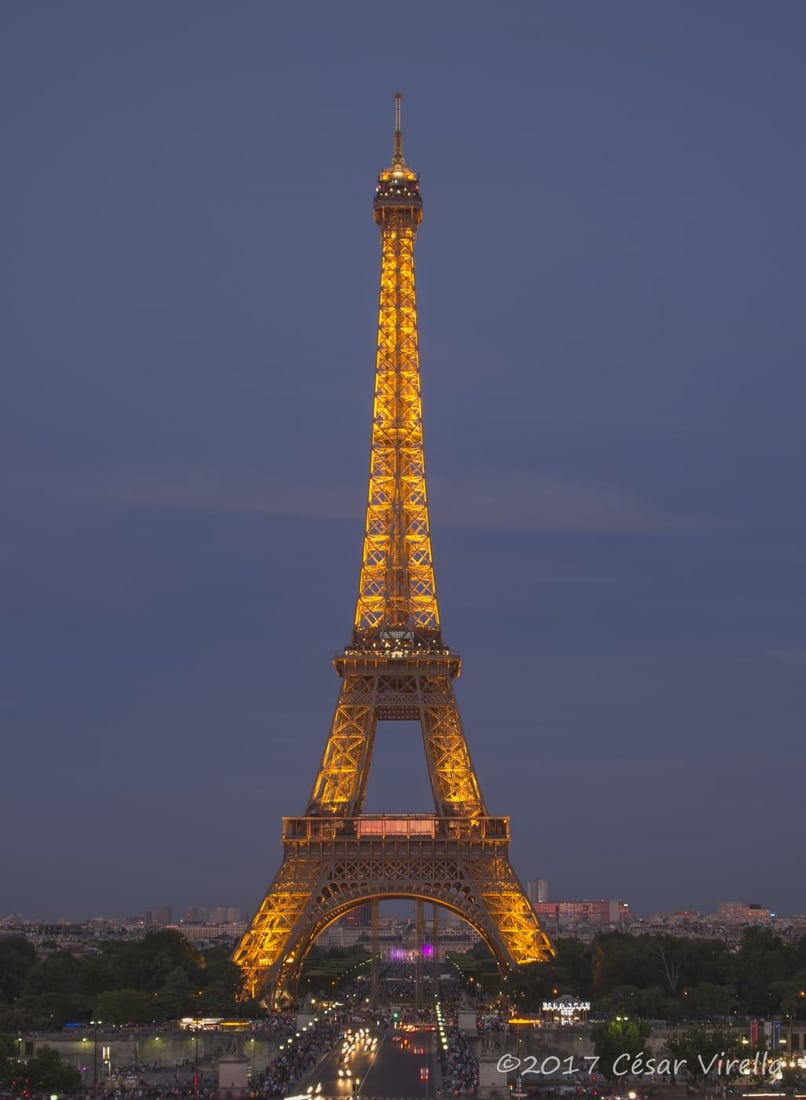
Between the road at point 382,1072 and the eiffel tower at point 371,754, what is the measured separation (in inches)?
317

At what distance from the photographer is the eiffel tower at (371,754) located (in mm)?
93688

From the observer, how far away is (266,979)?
92062 millimetres

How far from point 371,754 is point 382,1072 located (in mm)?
28156

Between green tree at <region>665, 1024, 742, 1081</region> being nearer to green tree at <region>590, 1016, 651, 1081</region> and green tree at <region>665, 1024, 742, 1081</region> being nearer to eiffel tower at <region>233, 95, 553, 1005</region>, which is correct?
green tree at <region>590, 1016, 651, 1081</region>

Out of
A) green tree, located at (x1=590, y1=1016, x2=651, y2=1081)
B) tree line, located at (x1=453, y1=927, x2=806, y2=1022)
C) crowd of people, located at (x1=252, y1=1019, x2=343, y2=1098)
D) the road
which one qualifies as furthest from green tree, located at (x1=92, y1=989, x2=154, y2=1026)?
green tree, located at (x1=590, y1=1016, x2=651, y2=1081)

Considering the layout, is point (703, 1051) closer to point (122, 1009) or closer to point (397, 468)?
point (122, 1009)

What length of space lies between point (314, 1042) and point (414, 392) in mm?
40162

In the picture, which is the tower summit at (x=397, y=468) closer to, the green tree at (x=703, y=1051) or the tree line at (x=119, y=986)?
the tree line at (x=119, y=986)

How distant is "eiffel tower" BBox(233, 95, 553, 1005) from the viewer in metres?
93.7

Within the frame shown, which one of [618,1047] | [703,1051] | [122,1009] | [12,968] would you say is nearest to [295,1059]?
[122,1009]

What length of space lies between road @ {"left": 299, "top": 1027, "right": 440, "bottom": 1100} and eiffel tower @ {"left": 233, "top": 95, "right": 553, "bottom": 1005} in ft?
26.4

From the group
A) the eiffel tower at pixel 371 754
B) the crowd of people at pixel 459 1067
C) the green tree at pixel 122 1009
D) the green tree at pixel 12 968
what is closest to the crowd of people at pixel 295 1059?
the eiffel tower at pixel 371 754

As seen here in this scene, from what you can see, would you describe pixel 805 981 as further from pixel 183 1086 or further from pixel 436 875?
pixel 183 1086

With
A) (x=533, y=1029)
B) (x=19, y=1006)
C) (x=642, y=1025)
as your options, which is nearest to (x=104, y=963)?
(x=19, y=1006)
